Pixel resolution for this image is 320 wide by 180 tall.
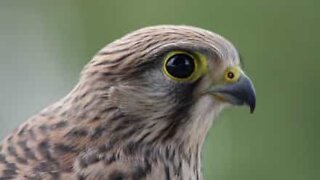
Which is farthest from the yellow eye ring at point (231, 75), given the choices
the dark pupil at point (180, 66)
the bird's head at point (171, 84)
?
the dark pupil at point (180, 66)

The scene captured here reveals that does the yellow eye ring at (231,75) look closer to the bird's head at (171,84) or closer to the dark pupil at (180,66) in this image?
the bird's head at (171,84)

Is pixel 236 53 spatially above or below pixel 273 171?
above

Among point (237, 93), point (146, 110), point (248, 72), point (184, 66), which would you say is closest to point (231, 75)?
point (237, 93)

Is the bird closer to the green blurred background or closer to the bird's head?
the bird's head

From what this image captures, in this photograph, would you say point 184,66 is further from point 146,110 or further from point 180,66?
point 146,110

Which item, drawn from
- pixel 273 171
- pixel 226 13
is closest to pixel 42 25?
pixel 226 13

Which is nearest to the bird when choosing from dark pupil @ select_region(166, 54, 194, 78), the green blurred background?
dark pupil @ select_region(166, 54, 194, 78)

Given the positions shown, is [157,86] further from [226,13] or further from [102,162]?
[226,13]

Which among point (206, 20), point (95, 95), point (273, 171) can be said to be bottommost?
point (273, 171)
